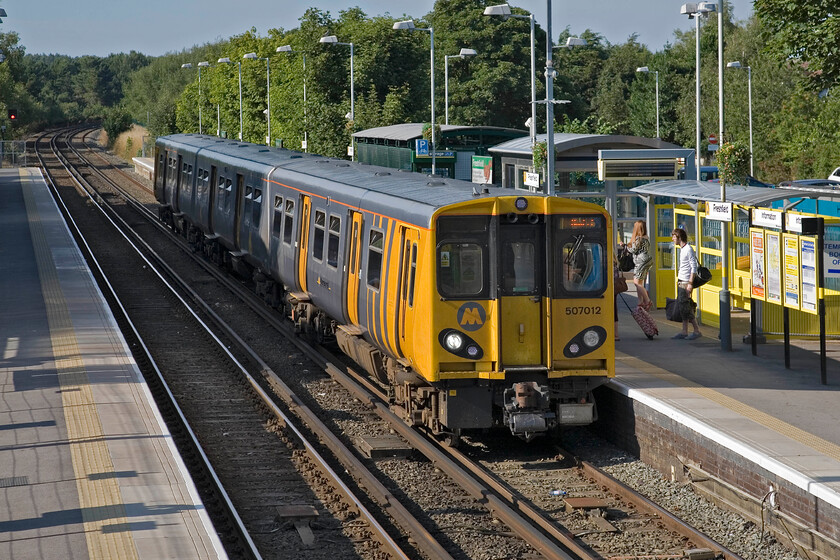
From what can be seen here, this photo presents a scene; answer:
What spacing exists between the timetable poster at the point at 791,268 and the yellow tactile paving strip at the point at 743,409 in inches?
74.1

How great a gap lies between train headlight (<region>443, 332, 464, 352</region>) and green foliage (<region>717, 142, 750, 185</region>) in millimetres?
6565

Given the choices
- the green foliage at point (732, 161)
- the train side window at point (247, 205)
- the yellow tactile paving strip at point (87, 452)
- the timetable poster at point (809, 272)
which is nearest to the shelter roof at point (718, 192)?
the green foliage at point (732, 161)

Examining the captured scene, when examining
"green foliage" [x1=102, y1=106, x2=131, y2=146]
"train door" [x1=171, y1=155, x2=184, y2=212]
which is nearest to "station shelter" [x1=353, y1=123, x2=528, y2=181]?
"train door" [x1=171, y1=155, x2=184, y2=212]

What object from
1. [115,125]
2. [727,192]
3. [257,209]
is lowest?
[257,209]

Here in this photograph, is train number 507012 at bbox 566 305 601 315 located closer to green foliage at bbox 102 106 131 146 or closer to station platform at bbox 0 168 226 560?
station platform at bbox 0 168 226 560

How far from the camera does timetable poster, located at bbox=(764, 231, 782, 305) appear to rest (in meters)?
15.3

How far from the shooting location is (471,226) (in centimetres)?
1270

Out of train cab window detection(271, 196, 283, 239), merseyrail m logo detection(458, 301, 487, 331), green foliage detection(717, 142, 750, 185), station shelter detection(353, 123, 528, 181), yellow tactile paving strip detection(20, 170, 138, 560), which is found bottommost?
yellow tactile paving strip detection(20, 170, 138, 560)

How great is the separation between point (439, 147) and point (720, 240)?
21171 millimetres

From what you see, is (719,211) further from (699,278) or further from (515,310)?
(515,310)

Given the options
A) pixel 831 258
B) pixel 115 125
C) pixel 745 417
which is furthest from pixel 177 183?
pixel 115 125

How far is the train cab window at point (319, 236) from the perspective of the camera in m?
17.7

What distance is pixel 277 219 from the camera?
21188mm

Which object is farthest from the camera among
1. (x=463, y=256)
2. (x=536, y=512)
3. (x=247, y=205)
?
(x=247, y=205)
